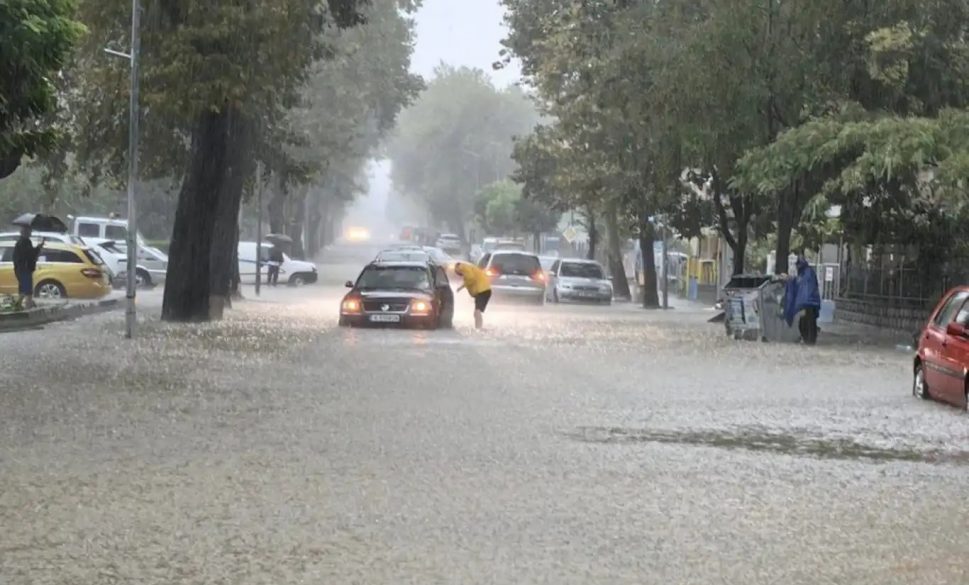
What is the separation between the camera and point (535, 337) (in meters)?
32.2

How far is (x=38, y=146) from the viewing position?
17.9m

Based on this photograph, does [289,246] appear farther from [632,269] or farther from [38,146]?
[38,146]

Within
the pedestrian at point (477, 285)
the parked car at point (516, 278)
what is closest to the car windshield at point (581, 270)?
the parked car at point (516, 278)

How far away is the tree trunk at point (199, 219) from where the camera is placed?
33031 millimetres

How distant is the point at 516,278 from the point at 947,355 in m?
33.5

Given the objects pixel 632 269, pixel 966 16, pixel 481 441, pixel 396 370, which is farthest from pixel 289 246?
pixel 481 441

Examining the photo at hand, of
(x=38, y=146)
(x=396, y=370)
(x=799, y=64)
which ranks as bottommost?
(x=396, y=370)

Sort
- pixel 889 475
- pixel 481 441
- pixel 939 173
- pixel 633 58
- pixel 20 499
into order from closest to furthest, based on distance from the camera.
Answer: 1. pixel 20 499
2. pixel 889 475
3. pixel 481 441
4. pixel 939 173
5. pixel 633 58

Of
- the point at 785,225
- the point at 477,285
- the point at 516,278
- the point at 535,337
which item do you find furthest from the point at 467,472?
the point at 516,278

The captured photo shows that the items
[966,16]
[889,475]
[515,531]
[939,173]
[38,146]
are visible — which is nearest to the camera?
[515,531]

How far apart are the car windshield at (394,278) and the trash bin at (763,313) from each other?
6.27m

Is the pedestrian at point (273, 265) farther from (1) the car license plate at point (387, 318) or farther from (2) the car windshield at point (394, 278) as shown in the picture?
(1) the car license plate at point (387, 318)

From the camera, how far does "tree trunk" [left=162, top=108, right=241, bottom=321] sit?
33.0 meters

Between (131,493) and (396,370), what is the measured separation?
11.7 meters
